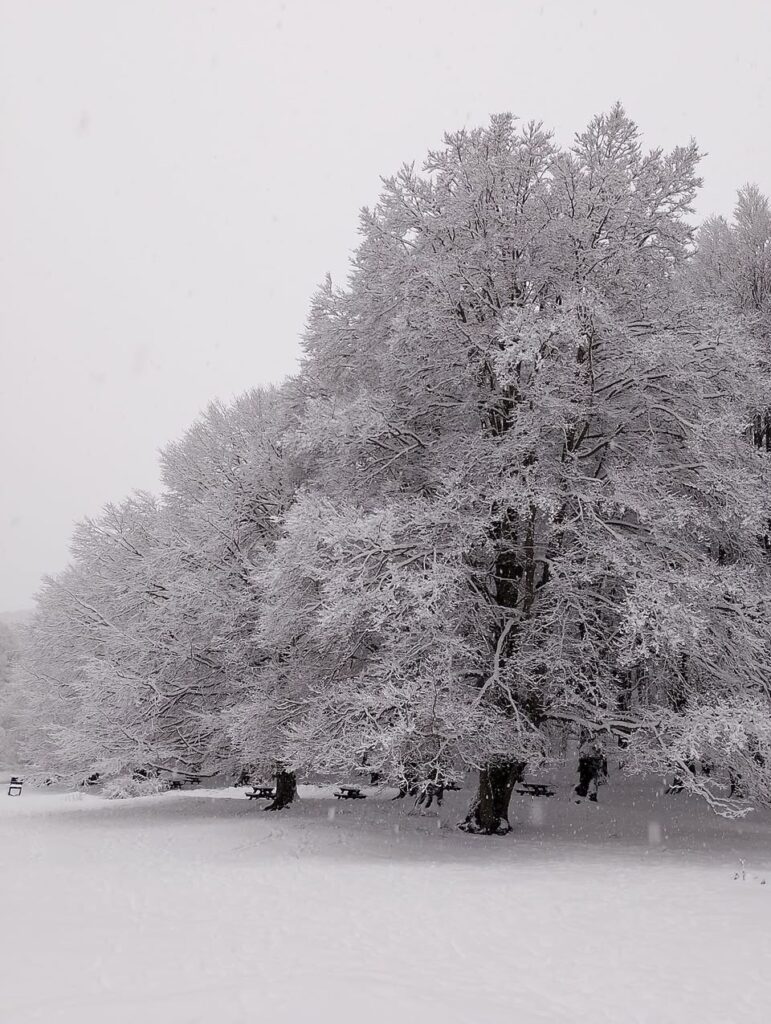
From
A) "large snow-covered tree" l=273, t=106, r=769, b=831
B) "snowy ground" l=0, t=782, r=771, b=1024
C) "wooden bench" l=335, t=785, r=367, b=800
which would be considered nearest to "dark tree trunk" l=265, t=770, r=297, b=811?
"wooden bench" l=335, t=785, r=367, b=800

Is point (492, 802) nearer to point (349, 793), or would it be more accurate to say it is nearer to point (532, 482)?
point (532, 482)

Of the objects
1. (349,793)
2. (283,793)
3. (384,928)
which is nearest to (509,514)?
(384,928)

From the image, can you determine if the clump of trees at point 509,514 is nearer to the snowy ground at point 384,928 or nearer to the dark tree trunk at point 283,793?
the snowy ground at point 384,928

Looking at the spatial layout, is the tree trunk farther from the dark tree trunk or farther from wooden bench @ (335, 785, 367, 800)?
wooden bench @ (335, 785, 367, 800)

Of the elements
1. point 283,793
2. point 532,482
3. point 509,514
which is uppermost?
point 532,482

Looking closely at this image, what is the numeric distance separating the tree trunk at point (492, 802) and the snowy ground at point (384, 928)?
0.42 metres

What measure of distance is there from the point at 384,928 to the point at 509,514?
7567 millimetres

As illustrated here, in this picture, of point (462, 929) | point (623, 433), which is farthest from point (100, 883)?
point (623, 433)

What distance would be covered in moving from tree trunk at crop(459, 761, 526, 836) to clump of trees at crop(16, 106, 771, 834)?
0.06 meters

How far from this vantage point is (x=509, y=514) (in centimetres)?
1380

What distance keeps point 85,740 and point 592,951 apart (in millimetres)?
12078

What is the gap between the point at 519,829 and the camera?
15.1 m

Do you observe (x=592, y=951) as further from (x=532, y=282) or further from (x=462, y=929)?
(x=532, y=282)

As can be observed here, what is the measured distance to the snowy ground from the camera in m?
5.50
